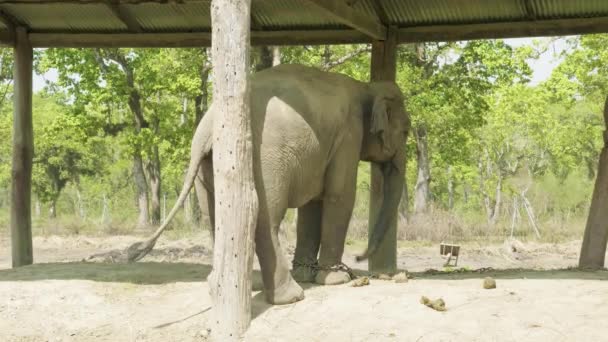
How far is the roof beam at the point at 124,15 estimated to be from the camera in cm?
1025

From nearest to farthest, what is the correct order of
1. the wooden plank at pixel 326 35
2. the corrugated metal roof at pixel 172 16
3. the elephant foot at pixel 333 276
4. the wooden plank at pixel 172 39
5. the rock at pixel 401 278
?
the rock at pixel 401 278, the elephant foot at pixel 333 276, the wooden plank at pixel 326 35, the corrugated metal roof at pixel 172 16, the wooden plank at pixel 172 39

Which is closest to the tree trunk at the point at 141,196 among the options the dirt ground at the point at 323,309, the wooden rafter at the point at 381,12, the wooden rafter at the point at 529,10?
the wooden rafter at the point at 381,12

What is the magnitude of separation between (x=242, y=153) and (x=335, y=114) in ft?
5.99

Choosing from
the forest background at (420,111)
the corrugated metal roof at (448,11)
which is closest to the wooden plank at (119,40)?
the corrugated metal roof at (448,11)

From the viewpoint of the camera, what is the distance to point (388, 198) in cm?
935

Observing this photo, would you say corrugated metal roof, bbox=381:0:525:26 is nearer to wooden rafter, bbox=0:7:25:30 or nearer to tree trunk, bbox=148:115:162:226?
wooden rafter, bbox=0:7:25:30

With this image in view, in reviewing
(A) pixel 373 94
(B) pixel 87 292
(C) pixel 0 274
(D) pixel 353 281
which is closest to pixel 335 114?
(A) pixel 373 94

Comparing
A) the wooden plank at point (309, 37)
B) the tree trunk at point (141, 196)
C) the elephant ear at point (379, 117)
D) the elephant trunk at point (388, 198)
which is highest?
the wooden plank at point (309, 37)

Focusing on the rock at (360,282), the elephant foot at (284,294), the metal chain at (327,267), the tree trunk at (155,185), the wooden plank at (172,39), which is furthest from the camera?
the tree trunk at (155,185)

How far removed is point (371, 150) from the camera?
9164 millimetres

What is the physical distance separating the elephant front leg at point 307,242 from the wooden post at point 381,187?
133cm

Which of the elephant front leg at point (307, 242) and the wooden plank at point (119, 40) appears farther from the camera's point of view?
the wooden plank at point (119, 40)

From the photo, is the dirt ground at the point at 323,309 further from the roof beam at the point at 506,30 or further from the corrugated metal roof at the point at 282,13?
the corrugated metal roof at the point at 282,13

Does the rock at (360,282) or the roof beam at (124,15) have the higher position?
the roof beam at (124,15)
